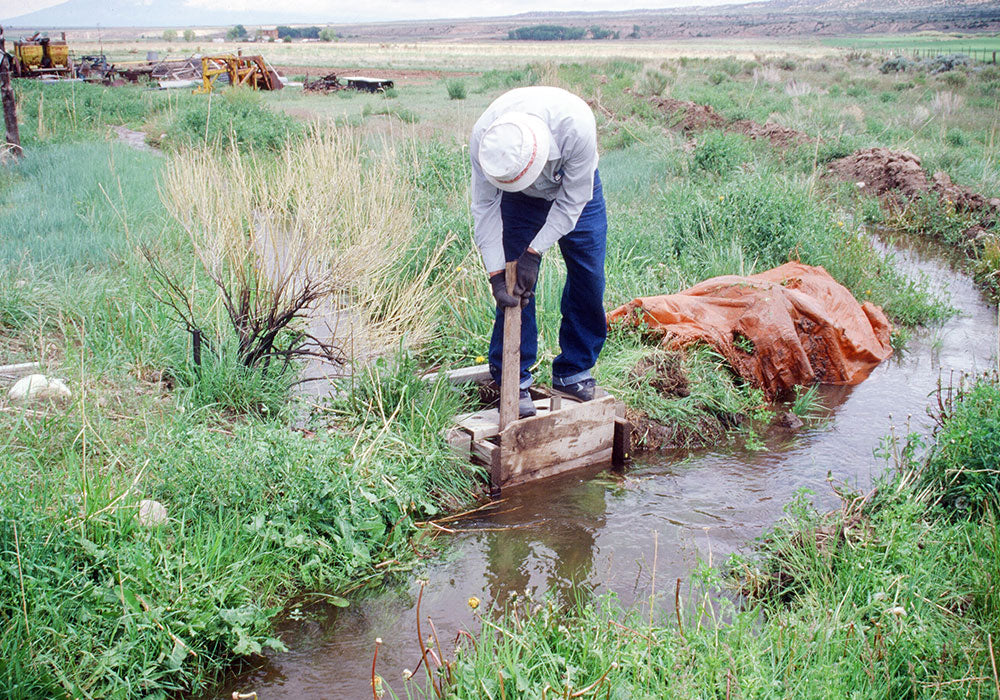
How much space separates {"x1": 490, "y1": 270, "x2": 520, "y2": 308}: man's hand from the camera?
3613 mm

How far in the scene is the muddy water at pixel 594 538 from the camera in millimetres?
2756

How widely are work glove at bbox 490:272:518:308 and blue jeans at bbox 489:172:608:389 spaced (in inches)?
10.5

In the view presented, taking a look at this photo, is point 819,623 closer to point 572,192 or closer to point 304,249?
point 572,192

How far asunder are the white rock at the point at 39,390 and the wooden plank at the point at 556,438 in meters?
2.17

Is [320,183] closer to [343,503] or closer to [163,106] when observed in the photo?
[343,503]

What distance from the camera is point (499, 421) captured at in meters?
3.91

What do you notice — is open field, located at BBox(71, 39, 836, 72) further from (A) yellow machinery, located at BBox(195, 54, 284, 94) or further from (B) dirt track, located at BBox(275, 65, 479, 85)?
(A) yellow machinery, located at BBox(195, 54, 284, 94)

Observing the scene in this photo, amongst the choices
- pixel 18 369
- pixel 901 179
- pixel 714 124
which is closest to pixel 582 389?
pixel 18 369

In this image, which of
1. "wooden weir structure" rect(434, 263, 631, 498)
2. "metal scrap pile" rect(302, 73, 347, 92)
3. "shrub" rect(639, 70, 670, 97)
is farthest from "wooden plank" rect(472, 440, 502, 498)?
"metal scrap pile" rect(302, 73, 347, 92)

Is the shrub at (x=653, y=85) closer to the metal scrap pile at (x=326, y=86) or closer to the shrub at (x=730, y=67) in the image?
the shrub at (x=730, y=67)

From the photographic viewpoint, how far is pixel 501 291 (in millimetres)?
3633

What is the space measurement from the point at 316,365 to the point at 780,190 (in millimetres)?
4772

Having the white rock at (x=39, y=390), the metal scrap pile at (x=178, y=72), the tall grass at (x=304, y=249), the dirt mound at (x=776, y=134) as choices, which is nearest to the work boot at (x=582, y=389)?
the tall grass at (x=304, y=249)

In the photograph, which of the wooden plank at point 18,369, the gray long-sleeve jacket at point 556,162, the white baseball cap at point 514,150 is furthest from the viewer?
the wooden plank at point 18,369
